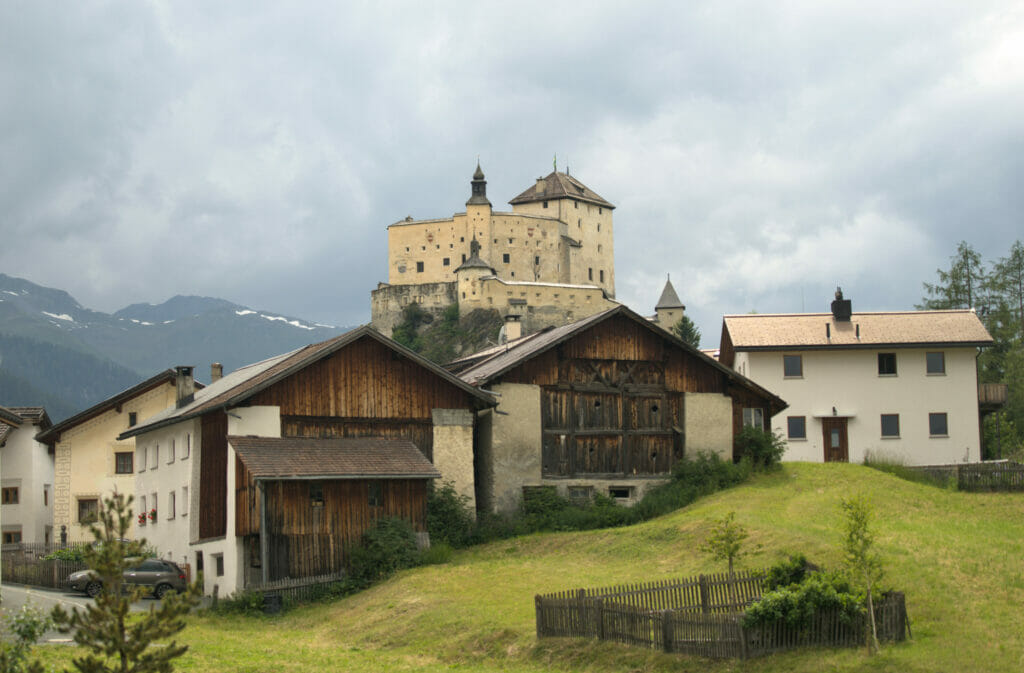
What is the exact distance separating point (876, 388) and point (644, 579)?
26.6 m

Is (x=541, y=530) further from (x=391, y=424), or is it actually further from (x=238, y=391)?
(x=238, y=391)

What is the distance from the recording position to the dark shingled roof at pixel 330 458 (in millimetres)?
32469

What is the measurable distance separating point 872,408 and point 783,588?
1236 inches

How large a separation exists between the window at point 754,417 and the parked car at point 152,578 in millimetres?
20442

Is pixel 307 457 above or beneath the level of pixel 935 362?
beneath

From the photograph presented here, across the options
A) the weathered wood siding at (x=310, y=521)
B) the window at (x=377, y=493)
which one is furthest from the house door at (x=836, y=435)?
the window at (x=377, y=493)

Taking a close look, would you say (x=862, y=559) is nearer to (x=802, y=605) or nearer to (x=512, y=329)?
(x=802, y=605)

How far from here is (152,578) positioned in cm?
3466

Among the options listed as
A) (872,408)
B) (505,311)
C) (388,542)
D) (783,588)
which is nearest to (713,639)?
(783,588)

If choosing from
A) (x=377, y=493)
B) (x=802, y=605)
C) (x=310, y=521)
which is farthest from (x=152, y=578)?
(x=802, y=605)

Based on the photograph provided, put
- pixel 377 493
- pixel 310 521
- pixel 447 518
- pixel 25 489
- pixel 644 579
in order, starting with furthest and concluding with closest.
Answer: pixel 25 489, pixel 447 518, pixel 377 493, pixel 310 521, pixel 644 579

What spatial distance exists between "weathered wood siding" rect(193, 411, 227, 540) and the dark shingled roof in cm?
208

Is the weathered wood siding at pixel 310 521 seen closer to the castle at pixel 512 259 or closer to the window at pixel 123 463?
the window at pixel 123 463

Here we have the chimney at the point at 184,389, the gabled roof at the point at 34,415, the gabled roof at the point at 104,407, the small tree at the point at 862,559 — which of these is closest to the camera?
the small tree at the point at 862,559
